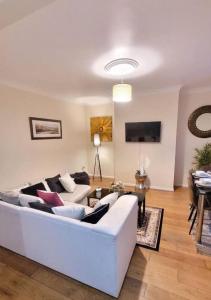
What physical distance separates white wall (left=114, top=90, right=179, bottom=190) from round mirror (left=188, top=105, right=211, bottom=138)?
515 millimetres

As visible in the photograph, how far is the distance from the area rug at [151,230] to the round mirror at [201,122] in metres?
2.14

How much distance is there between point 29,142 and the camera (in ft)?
11.2

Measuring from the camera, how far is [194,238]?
87.0 inches

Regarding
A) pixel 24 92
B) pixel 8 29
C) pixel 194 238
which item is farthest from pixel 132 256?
pixel 24 92

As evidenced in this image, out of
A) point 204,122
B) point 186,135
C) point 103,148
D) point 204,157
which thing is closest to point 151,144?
point 186,135

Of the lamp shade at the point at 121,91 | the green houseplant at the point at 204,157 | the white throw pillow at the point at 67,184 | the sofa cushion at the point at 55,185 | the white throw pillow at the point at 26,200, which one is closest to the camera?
the white throw pillow at the point at 26,200

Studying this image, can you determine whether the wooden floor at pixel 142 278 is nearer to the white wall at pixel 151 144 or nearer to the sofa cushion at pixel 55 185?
the sofa cushion at pixel 55 185

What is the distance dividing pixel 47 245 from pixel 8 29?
2191mm

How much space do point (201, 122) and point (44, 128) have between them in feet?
12.5

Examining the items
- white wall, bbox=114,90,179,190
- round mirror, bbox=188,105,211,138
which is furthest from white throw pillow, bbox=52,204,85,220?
round mirror, bbox=188,105,211,138

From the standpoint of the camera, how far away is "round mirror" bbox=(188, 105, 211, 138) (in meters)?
3.74

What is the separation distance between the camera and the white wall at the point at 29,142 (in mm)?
2965

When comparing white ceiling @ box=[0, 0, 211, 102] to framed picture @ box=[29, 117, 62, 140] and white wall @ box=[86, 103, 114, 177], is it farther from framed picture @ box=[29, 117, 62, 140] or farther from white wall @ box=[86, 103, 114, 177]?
white wall @ box=[86, 103, 114, 177]

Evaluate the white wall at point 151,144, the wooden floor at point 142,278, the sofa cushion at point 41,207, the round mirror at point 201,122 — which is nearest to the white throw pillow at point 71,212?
the sofa cushion at point 41,207
